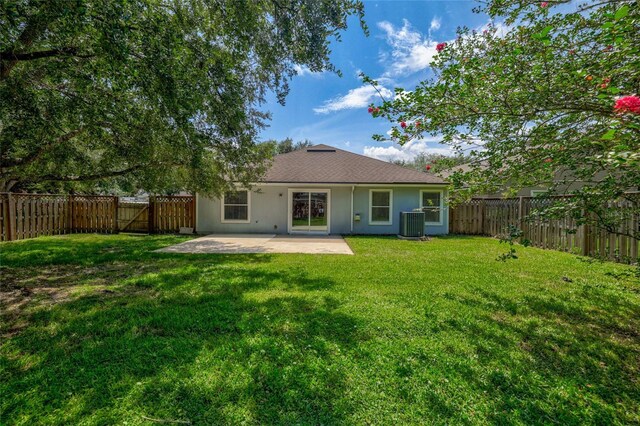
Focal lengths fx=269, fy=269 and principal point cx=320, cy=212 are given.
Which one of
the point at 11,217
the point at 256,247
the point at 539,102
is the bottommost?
the point at 256,247

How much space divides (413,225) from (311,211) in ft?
15.3

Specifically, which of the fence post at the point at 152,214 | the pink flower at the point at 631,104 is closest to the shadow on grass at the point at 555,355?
the pink flower at the point at 631,104

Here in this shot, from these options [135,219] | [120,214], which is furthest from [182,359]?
[120,214]

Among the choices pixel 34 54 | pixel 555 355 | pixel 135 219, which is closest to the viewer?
pixel 555 355

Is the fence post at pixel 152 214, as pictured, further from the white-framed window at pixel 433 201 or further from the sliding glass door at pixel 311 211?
the white-framed window at pixel 433 201

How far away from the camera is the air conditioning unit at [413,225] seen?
11.5 metres

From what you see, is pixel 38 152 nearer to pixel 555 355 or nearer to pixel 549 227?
pixel 555 355

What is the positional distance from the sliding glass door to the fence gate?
6810 millimetres

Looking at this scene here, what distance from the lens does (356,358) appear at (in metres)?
2.81

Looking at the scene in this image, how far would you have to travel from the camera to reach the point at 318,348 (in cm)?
298

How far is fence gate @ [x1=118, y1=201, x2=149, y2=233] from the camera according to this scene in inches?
494

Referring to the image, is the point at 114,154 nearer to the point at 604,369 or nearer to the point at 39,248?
the point at 39,248

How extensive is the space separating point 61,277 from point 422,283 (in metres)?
7.33

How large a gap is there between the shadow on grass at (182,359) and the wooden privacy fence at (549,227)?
293cm
